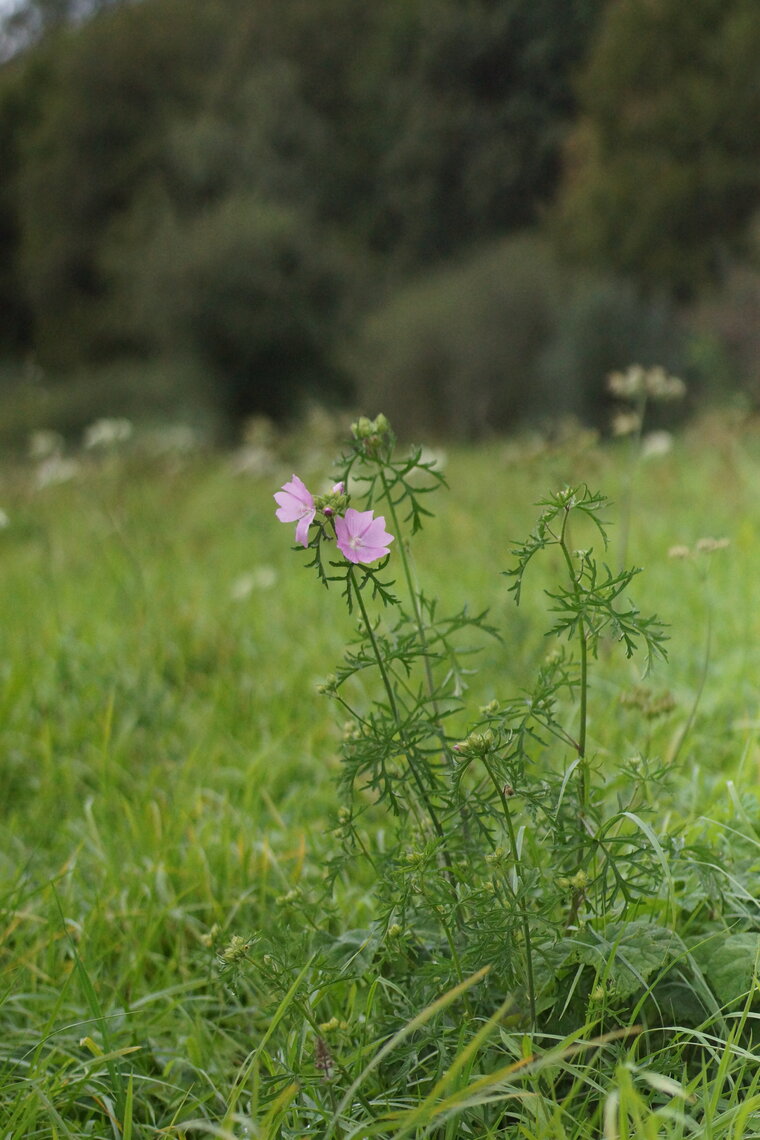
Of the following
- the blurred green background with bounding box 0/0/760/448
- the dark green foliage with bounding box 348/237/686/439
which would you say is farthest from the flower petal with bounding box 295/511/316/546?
the dark green foliage with bounding box 348/237/686/439

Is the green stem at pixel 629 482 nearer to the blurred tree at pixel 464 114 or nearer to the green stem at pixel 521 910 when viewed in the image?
the green stem at pixel 521 910

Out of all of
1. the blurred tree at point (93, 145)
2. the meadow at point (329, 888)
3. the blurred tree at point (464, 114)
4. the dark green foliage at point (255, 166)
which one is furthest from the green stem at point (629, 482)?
the blurred tree at point (93, 145)

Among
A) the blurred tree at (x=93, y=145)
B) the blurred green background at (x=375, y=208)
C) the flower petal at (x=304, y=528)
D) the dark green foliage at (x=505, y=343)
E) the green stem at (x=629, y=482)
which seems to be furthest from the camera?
A: the blurred tree at (x=93, y=145)

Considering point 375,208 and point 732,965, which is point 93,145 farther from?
point 732,965

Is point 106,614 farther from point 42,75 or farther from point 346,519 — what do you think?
point 42,75

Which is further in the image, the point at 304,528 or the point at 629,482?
the point at 629,482

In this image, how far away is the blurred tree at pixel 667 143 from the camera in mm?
6293

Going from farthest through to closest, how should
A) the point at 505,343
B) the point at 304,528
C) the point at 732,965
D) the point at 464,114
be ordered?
the point at 505,343
the point at 464,114
the point at 732,965
the point at 304,528

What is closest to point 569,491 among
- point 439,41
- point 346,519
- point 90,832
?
point 346,519

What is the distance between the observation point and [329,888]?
3.27 feet

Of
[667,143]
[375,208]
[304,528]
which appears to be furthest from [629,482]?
[375,208]

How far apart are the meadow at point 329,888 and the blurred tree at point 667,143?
15.2ft

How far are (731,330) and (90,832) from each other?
22.9ft

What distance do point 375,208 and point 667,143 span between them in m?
4.81
